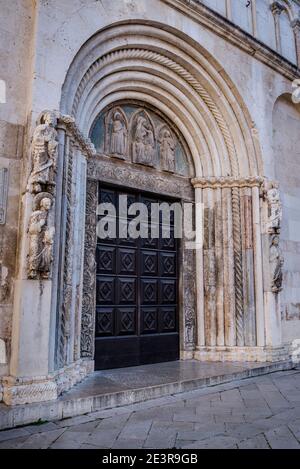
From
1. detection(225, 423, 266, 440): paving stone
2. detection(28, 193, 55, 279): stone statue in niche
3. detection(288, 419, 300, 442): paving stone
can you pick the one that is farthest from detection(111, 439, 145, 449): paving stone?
detection(28, 193, 55, 279): stone statue in niche

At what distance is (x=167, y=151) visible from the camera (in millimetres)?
6309

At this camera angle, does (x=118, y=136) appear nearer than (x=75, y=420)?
No

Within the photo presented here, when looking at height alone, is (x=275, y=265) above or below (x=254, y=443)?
above

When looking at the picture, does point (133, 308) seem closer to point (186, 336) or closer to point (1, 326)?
point (186, 336)

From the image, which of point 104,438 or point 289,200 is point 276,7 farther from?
point 104,438

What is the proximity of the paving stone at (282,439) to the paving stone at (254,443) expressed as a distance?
4cm

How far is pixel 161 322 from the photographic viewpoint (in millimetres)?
5895

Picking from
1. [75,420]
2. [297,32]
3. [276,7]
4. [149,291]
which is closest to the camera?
[75,420]

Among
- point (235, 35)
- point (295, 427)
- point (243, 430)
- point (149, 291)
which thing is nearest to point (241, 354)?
point (149, 291)

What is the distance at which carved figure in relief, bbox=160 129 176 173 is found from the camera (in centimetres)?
626

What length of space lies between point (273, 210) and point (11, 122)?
4.04m

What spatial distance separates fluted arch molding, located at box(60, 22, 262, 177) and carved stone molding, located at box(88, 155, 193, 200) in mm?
418

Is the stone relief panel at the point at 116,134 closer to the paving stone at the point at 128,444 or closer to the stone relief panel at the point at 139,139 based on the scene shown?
the stone relief panel at the point at 139,139
